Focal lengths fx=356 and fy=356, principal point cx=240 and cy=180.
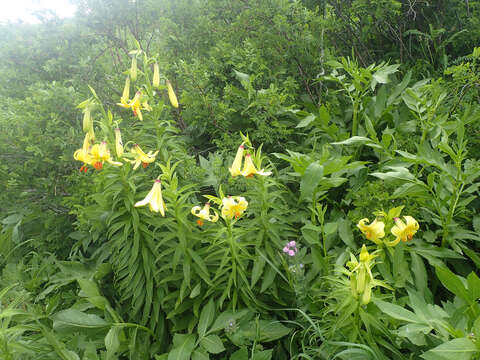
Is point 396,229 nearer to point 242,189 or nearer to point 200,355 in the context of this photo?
point 242,189

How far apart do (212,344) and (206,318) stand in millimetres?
131

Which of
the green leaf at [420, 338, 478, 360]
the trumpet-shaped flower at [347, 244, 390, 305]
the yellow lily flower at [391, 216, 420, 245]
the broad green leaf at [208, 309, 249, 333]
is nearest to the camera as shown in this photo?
the green leaf at [420, 338, 478, 360]

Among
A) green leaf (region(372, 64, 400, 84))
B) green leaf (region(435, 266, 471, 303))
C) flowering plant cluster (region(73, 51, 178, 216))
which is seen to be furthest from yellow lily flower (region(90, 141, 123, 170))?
green leaf (region(372, 64, 400, 84))

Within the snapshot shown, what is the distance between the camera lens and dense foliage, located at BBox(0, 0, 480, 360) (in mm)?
1529

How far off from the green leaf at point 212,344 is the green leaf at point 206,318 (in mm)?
39

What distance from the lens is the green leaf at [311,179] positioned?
1.73 metres

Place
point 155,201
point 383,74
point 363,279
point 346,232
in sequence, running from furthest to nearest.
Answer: point 383,74, point 346,232, point 155,201, point 363,279

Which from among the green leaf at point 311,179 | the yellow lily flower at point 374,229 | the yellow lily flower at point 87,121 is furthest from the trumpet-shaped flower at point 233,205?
the yellow lily flower at point 87,121

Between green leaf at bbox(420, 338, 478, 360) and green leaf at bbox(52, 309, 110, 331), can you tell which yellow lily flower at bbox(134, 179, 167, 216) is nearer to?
green leaf at bbox(52, 309, 110, 331)

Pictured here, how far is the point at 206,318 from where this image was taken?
1676 mm

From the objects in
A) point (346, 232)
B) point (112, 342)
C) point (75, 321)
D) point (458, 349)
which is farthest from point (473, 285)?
point (75, 321)

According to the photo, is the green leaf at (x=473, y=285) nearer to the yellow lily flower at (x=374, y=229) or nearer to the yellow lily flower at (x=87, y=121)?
the yellow lily flower at (x=374, y=229)

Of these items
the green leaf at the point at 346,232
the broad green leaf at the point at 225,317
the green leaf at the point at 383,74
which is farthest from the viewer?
the green leaf at the point at 383,74

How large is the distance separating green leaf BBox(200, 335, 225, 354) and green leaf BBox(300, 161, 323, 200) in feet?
2.56
